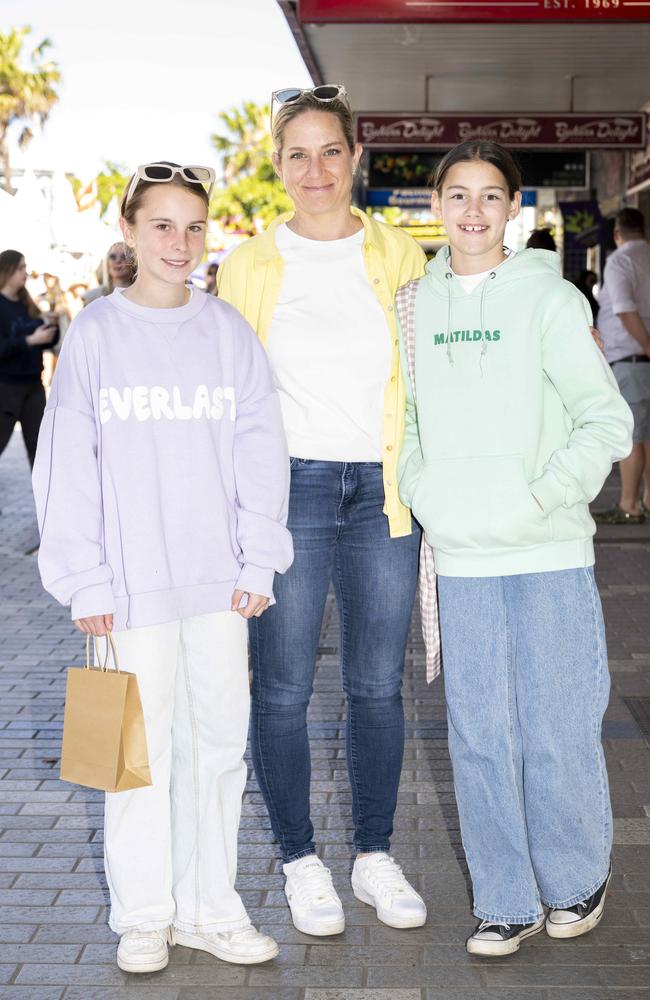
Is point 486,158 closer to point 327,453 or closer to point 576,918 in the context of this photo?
point 327,453

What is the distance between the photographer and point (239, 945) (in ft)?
11.3

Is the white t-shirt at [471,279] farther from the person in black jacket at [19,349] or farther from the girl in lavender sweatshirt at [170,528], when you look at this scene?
the person in black jacket at [19,349]

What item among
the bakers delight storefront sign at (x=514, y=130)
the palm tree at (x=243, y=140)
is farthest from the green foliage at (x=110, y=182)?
the bakers delight storefront sign at (x=514, y=130)

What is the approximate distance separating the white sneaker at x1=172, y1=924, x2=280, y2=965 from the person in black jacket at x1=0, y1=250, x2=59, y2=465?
659cm

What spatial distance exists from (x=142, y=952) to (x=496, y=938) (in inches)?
35.8

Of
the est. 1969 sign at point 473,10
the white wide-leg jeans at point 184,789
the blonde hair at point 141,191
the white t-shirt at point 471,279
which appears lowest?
the white wide-leg jeans at point 184,789

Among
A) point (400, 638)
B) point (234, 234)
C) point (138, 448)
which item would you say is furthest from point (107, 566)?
point (234, 234)

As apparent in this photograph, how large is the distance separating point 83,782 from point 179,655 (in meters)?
→ 0.40

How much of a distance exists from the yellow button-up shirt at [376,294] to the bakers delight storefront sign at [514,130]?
11742 mm

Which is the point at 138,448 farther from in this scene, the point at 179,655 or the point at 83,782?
the point at 83,782

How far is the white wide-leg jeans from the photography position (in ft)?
10.9

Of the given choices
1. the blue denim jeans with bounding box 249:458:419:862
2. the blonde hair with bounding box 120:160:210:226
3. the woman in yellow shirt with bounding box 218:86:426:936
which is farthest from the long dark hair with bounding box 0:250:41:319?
the blue denim jeans with bounding box 249:458:419:862

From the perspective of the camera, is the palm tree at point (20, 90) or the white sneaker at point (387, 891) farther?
the palm tree at point (20, 90)

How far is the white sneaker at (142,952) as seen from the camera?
338 centimetres
